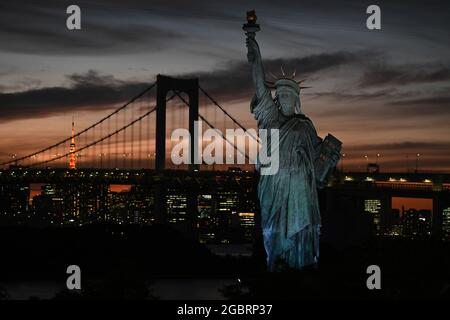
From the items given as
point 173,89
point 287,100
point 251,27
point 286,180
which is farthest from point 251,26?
point 173,89

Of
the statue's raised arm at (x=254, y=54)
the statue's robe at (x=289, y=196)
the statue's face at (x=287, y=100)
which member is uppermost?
the statue's raised arm at (x=254, y=54)

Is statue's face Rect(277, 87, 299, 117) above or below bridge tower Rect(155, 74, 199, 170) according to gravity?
below

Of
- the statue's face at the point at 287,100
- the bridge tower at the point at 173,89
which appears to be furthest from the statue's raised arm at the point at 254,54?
the bridge tower at the point at 173,89

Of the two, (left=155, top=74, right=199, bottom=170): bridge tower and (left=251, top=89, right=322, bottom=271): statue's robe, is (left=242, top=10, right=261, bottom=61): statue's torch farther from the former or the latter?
(left=155, top=74, right=199, bottom=170): bridge tower

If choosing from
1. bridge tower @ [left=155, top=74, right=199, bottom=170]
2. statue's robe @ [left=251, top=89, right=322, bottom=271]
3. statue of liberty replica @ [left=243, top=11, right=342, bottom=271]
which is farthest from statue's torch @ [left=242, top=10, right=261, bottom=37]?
bridge tower @ [left=155, top=74, right=199, bottom=170]

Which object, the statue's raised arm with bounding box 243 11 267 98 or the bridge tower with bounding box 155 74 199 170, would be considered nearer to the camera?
the statue's raised arm with bounding box 243 11 267 98

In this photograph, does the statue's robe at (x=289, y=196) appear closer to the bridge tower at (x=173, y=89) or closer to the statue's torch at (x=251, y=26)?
the statue's torch at (x=251, y=26)
